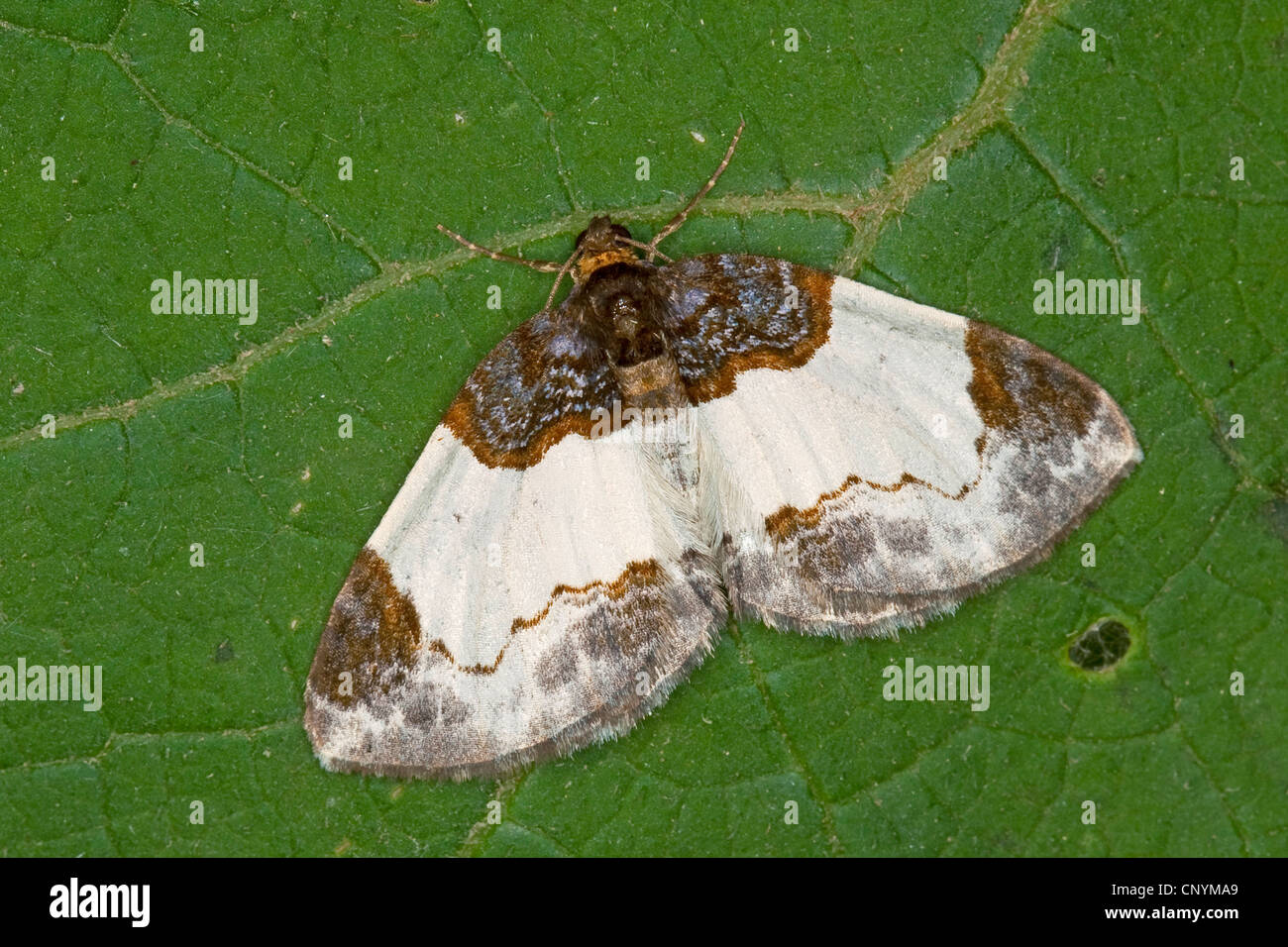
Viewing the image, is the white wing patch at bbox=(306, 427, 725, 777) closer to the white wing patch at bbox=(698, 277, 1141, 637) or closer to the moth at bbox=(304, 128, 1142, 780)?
the moth at bbox=(304, 128, 1142, 780)

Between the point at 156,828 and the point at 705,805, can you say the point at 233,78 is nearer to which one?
the point at 156,828

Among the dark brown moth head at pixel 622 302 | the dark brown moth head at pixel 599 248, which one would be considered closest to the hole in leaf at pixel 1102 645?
the dark brown moth head at pixel 622 302

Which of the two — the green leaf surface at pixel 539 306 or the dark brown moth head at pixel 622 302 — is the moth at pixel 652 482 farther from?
the green leaf surface at pixel 539 306

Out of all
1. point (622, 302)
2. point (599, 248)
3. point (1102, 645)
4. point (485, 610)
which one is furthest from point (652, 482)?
point (1102, 645)

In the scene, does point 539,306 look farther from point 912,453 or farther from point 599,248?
point 912,453

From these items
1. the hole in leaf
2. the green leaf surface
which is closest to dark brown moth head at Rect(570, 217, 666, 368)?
the green leaf surface
